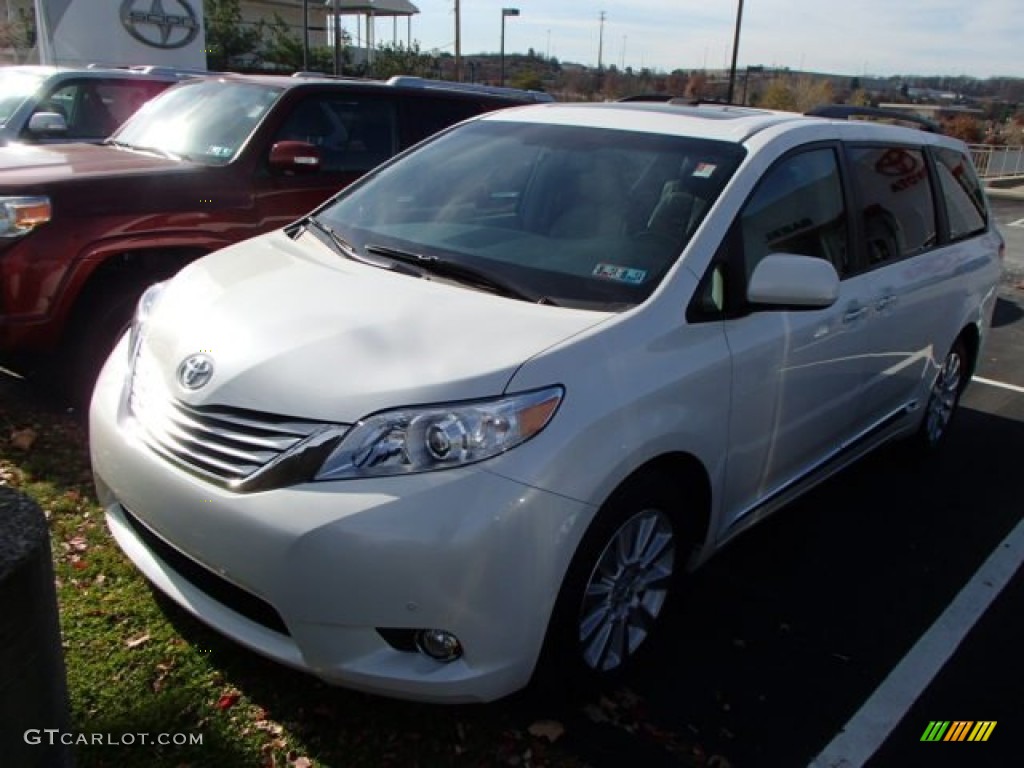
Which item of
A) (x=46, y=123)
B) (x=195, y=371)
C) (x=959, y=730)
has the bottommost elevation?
(x=959, y=730)

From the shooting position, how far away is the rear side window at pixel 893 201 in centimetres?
385

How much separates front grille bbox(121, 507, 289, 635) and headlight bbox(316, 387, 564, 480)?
0.45 m

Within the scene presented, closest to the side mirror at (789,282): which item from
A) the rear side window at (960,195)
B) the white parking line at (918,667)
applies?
the white parking line at (918,667)

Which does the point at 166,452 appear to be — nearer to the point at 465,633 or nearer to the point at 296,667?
the point at 296,667

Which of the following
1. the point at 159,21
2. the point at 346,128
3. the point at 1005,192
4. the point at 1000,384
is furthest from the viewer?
the point at 1005,192

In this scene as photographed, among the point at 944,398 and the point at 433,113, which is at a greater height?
the point at 433,113

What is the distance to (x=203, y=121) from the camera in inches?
217

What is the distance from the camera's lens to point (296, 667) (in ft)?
7.59

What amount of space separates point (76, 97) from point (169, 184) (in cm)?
441

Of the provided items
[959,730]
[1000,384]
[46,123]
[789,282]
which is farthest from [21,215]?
[1000,384]

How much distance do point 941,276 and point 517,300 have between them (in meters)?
2.68

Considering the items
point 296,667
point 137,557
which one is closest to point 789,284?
point 296,667

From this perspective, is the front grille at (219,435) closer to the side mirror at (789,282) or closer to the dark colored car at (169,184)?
the side mirror at (789,282)

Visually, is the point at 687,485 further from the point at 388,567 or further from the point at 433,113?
the point at 433,113
